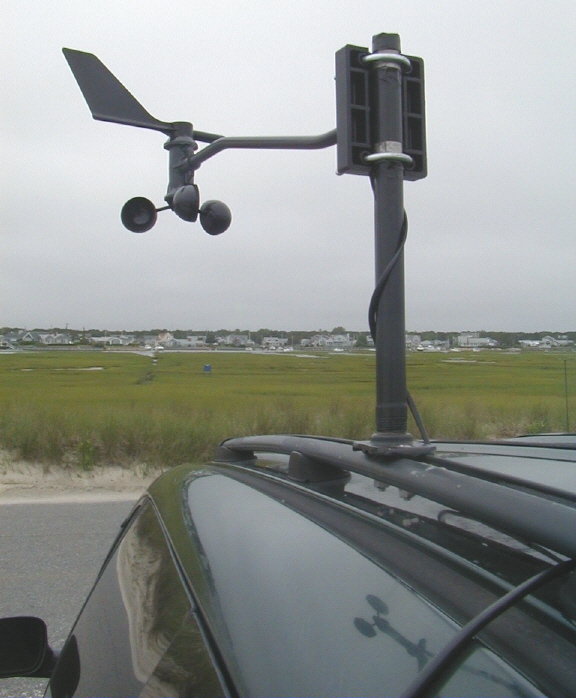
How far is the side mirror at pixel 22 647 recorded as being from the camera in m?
1.61

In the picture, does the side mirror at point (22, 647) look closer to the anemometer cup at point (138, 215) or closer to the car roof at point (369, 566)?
the car roof at point (369, 566)

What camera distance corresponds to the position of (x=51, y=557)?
5969mm

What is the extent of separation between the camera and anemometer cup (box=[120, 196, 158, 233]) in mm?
2686

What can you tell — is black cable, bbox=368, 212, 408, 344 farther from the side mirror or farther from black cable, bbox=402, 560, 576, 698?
the side mirror

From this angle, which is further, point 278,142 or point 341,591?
point 278,142

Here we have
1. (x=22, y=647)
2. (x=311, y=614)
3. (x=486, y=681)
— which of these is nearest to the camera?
(x=486, y=681)

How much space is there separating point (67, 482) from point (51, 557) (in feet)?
15.2

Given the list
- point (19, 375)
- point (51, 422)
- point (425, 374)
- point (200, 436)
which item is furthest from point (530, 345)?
point (425, 374)

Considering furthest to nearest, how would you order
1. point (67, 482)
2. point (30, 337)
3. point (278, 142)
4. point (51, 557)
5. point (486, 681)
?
point (30, 337) < point (67, 482) < point (51, 557) < point (278, 142) < point (486, 681)

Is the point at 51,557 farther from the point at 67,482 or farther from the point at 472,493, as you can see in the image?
the point at 472,493

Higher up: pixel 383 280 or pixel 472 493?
pixel 383 280

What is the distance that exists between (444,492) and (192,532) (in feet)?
2.14

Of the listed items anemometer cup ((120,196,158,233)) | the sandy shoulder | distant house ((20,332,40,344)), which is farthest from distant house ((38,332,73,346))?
anemometer cup ((120,196,158,233))

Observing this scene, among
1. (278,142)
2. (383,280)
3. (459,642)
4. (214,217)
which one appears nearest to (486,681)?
(459,642)
